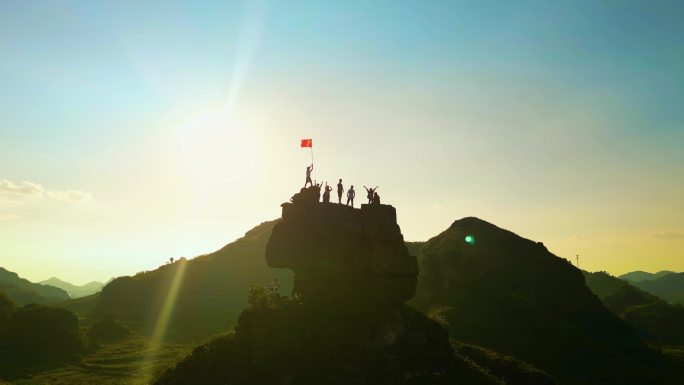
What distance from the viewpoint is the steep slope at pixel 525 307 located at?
72250mm

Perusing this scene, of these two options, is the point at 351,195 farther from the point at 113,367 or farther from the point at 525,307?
the point at 525,307

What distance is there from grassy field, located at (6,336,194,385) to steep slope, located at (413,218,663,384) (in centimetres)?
5091

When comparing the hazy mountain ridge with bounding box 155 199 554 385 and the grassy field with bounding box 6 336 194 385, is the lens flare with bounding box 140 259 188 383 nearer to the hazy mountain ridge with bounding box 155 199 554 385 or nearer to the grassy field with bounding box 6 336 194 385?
the grassy field with bounding box 6 336 194 385

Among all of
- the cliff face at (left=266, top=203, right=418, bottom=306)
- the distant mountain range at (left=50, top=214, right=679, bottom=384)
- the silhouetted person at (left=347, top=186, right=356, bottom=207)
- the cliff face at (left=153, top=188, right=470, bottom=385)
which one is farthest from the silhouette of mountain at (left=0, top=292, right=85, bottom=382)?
the silhouetted person at (left=347, top=186, right=356, bottom=207)

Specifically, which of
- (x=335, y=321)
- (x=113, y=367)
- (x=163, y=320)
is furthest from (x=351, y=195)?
(x=163, y=320)

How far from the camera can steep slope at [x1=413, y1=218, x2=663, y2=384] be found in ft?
237

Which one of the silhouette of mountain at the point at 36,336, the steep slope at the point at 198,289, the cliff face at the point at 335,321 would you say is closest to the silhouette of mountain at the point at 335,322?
the cliff face at the point at 335,321

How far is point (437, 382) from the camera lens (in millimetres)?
38594

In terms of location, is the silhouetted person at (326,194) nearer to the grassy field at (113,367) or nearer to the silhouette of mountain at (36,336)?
the grassy field at (113,367)

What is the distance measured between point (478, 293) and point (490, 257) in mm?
17014

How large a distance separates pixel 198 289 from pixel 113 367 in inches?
2982

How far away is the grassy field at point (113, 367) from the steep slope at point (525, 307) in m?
50.9

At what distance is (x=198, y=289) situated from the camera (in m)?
146

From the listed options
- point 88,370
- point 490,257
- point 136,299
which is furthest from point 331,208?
point 136,299
